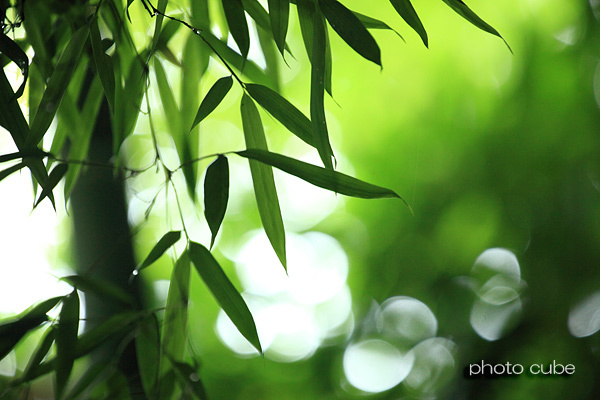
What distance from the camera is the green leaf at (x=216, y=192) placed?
1.19 ft

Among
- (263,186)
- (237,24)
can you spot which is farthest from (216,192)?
(237,24)

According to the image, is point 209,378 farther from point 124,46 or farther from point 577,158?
A: point 577,158

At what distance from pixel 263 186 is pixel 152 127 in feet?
0.41

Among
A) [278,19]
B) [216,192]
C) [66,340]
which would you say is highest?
[278,19]

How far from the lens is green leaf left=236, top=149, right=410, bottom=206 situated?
35 centimetres

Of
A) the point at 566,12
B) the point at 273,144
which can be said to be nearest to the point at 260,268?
the point at 273,144

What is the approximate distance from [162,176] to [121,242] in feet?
1.98

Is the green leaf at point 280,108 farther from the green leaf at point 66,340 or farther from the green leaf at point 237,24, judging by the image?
the green leaf at point 66,340

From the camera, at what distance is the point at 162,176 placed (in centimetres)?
128

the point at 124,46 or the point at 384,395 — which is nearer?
the point at 124,46

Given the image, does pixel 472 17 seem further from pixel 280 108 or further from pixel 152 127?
pixel 152 127

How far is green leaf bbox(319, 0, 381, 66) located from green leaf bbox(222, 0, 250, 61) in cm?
9

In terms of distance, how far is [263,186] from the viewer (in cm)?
41

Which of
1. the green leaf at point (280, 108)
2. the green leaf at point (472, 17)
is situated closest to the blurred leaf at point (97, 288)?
the green leaf at point (280, 108)
